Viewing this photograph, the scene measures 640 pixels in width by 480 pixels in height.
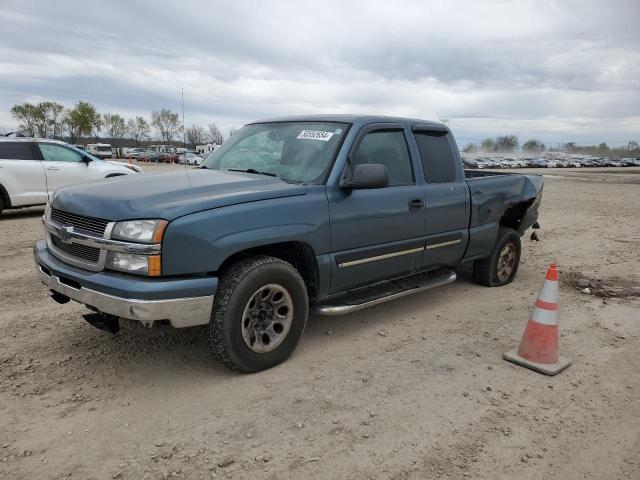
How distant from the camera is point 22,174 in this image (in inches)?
408

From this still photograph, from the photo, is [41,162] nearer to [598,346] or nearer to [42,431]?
[42,431]

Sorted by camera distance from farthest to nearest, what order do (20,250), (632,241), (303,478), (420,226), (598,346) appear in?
(632,241)
(20,250)
(420,226)
(598,346)
(303,478)

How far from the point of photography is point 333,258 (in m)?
3.95

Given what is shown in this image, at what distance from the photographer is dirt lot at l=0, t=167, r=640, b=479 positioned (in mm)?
2678

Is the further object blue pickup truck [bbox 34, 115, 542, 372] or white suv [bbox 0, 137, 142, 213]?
white suv [bbox 0, 137, 142, 213]

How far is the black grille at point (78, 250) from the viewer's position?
3.28 metres

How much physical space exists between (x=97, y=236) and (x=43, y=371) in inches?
45.7

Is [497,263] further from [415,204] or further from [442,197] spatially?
[415,204]

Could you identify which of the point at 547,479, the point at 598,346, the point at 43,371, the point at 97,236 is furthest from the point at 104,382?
the point at 598,346

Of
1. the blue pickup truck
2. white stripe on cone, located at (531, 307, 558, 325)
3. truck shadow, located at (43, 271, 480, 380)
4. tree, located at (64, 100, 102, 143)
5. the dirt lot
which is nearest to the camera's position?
the dirt lot

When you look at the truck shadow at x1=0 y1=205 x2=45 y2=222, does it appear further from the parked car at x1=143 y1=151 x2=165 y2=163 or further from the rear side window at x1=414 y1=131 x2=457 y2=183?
the parked car at x1=143 y1=151 x2=165 y2=163

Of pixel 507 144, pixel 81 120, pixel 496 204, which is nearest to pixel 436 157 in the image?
pixel 496 204

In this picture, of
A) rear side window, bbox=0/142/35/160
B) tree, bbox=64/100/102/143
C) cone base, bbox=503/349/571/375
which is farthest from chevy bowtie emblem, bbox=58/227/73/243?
tree, bbox=64/100/102/143

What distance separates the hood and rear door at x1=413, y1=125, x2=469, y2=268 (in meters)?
1.62
